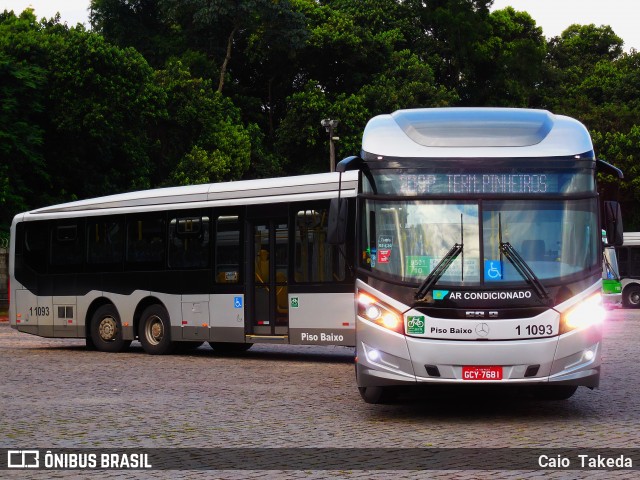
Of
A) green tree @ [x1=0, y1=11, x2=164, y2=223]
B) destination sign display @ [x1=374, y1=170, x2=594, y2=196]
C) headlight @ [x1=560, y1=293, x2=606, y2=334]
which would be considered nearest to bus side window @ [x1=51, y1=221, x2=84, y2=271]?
destination sign display @ [x1=374, y1=170, x2=594, y2=196]

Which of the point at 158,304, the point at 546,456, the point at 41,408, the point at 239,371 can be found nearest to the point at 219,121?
the point at 158,304

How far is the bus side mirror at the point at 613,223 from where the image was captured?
1242 cm

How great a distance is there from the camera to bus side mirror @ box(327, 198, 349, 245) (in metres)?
12.5

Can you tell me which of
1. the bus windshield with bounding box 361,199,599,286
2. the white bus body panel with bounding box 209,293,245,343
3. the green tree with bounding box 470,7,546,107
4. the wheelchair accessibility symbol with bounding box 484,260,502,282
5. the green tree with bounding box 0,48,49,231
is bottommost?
the white bus body panel with bounding box 209,293,245,343

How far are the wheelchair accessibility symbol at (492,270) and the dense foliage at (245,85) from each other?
113 feet

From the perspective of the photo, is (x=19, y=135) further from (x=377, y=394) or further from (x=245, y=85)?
(x=377, y=394)

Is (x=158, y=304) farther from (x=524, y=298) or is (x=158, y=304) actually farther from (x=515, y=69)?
(x=515, y=69)

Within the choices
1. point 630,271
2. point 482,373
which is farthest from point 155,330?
point 630,271

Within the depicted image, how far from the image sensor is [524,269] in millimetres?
11898

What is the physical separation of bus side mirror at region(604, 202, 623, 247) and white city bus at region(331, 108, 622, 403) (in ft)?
0.06

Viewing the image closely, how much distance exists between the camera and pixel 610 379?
1603 cm

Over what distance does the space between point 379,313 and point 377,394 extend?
120 cm

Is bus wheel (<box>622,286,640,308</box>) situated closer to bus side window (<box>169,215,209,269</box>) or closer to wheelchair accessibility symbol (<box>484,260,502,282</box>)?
bus side window (<box>169,215,209,269</box>)

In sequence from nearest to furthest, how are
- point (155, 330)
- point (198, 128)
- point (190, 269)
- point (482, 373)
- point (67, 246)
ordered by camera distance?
point (482, 373), point (190, 269), point (155, 330), point (67, 246), point (198, 128)
